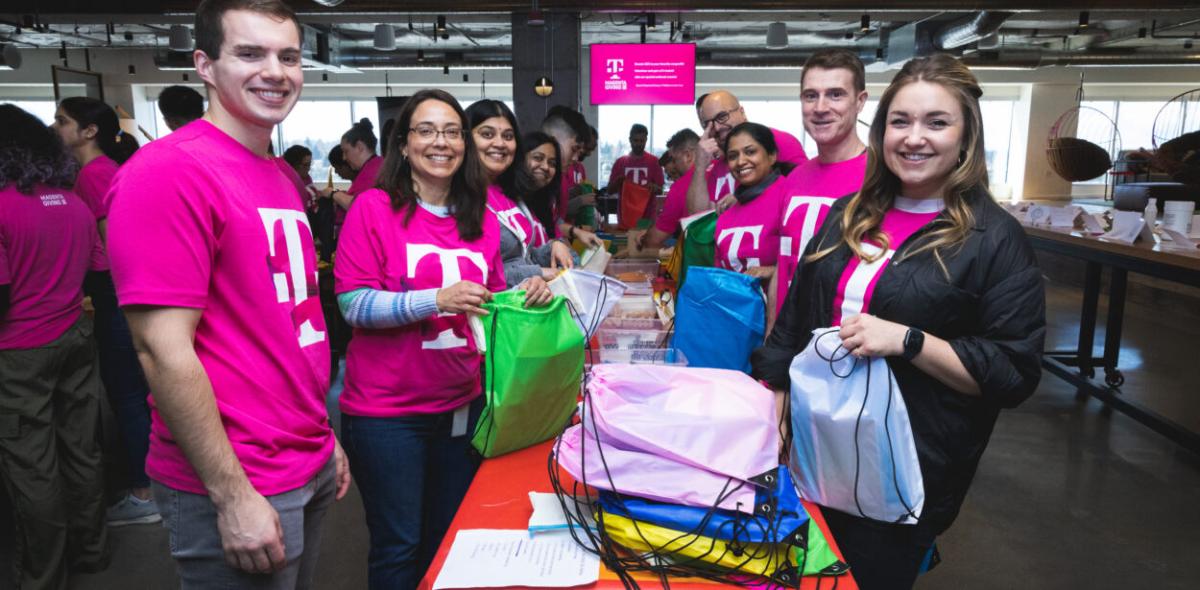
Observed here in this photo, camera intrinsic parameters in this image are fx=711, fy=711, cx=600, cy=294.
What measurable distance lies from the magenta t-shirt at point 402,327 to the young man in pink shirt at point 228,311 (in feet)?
1.37

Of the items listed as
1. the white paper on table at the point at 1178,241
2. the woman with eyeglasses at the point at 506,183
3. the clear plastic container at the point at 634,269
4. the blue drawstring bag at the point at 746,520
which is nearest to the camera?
the blue drawstring bag at the point at 746,520

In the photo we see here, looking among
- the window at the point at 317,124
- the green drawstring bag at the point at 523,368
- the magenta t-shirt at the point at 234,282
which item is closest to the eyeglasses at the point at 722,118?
the green drawstring bag at the point at 523,368

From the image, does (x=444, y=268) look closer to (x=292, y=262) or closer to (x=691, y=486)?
(x=292, y=262)

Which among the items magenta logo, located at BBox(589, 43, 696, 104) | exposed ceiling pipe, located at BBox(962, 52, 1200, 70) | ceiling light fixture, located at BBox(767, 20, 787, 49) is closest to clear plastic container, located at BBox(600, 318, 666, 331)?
magenta logo, located at BBox(589, 43, 696, 104)

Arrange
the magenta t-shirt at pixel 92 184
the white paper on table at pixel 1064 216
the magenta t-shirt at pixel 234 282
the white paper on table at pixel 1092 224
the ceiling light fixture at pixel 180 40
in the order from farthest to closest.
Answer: the ceiling light fixture at pixel 180 40 → the white paper on table at pixel 1064 216 → the white paper on table at pixel 1092 224 → the magenta t-shirt at pixel 92 184 → the magenta t-shirt at pixel 234 282

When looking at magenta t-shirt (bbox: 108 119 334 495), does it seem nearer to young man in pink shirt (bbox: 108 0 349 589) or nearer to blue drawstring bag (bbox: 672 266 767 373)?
young man in pink shirt (bbox: 108 0 349 589)

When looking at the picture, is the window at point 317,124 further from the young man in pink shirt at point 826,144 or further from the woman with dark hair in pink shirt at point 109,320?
the young man in pink shirt at point 826,144

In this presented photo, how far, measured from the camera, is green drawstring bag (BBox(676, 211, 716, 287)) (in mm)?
2938

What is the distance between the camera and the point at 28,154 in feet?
7.36

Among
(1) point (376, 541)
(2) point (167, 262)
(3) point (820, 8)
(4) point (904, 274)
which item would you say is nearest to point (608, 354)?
(1) point (376, 541)

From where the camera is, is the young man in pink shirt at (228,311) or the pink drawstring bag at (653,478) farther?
the pink drawstring bag at (653,478)

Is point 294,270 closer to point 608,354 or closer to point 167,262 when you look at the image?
point 167,262

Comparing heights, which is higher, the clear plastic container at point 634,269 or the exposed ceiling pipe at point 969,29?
the exposed ceiling pipe at point 969,29

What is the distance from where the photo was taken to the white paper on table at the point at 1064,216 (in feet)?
17.3
